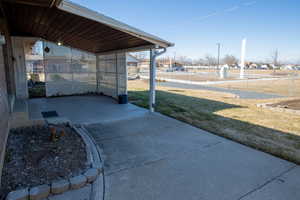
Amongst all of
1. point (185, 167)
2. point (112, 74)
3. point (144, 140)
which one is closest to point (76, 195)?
point (185, 167)

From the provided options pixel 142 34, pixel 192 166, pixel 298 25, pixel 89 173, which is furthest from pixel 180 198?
pixel 298 25

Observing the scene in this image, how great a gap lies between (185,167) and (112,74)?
718 cm

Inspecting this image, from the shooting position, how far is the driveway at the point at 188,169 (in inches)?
99.8

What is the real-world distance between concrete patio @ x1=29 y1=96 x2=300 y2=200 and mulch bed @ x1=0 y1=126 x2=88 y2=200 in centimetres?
53

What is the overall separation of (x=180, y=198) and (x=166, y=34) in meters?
35.5

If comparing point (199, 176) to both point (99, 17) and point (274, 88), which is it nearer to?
point (99, 17)

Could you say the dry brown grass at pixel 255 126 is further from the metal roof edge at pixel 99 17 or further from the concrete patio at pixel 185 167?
the metal roof edge at pixel 99 17

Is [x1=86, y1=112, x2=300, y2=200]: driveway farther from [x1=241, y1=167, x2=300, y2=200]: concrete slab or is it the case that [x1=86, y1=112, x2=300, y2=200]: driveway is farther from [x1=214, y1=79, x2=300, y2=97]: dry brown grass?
[x1=214, y1=79, x2=300, y2=97]: dry brown grass

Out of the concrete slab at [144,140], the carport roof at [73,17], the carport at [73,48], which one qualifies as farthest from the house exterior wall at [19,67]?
the concrete slab at [144,140]

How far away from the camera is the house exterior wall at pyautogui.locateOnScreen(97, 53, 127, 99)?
28.0 ft

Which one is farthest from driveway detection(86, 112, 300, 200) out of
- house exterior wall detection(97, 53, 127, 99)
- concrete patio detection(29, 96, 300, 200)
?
house exterior wall detection(97, 53, 127, 99)

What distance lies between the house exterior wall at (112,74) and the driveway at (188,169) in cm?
419

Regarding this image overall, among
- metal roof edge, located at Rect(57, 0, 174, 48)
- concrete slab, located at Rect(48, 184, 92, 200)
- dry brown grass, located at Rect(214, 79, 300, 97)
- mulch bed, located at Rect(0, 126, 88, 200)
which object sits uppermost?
metal roof edge, located at Rect(57, 0, 174, 48)

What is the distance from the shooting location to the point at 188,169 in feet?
10.3
